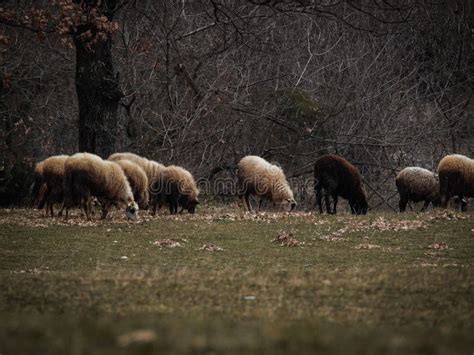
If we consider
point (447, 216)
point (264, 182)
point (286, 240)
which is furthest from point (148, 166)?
point (447, 216)

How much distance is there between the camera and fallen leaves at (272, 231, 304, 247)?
15156 millimetres

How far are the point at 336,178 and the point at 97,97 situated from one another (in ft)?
23.6

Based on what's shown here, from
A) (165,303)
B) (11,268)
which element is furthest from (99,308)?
(11,268)

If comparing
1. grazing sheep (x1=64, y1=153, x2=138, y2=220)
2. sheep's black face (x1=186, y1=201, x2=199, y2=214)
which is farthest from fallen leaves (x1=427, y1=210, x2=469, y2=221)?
grazing sheep (x1=64, y1=153, x2=138, y2=220)

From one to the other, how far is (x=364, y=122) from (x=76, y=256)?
19.7m

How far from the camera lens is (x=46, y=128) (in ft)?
95.8

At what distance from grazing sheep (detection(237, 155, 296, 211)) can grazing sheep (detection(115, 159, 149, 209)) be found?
3409 mm

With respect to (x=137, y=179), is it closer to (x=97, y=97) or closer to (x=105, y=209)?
(x=105, y=209)

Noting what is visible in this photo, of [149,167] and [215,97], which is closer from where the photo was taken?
[149,167]

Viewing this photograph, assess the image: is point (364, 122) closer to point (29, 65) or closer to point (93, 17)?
point (29, 65)

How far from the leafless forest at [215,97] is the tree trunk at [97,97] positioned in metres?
0.03

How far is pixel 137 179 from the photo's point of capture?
20.4 metres

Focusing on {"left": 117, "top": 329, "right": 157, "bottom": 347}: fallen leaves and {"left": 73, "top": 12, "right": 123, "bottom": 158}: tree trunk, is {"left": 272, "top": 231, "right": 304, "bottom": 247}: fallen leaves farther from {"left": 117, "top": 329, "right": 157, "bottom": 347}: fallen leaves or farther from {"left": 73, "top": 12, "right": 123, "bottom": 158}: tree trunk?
{"left": 117, "top": 329, "right": 157, "bottom": 347}: fallen leaves

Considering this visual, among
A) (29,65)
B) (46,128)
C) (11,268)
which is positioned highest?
(29,65)
